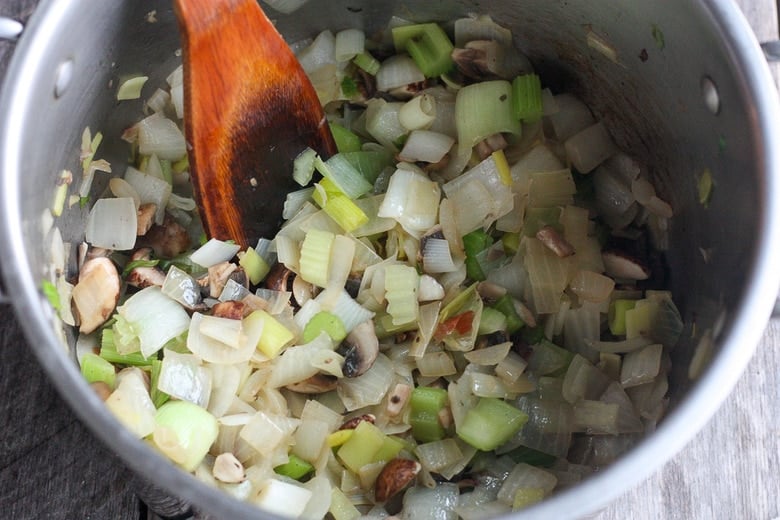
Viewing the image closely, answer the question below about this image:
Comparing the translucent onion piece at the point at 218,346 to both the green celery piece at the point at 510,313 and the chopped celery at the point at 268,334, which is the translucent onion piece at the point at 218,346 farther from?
the green celery piece at the point at 510,313

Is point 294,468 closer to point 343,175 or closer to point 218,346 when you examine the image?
point 218,346

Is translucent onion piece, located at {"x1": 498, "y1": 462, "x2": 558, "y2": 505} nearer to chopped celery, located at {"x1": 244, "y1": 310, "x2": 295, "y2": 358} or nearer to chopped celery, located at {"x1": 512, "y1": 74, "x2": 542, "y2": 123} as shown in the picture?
chopped celery, located at {"x1": 244, "y1": 310, "x2": 295, "y2": 358}

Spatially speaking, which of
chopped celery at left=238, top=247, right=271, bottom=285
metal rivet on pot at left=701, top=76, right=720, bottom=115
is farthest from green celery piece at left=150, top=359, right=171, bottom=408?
metal rivet on pot at left=701, top=76, right=720, bottom=115

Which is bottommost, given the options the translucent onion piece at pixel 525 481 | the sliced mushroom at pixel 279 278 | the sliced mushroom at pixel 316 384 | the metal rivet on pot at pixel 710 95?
the translucent onion piece at pixel 525 481

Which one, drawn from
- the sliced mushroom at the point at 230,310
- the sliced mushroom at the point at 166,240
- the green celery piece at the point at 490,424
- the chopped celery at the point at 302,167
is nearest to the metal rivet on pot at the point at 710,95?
the green celery piece at the point at 490,424

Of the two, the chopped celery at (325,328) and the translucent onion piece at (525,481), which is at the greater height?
the chopped celery at (325,328)

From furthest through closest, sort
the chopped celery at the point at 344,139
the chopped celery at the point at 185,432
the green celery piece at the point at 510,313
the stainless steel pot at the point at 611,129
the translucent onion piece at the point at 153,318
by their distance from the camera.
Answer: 1. the chopped celery at the point at 344,139
2. the green celery piece at the point at 510,313
3. the translucent onion piece at the point at 153,318
4. the chopped celery at the point at 185,432
5. the stainless steel pot at the point at 611,129
